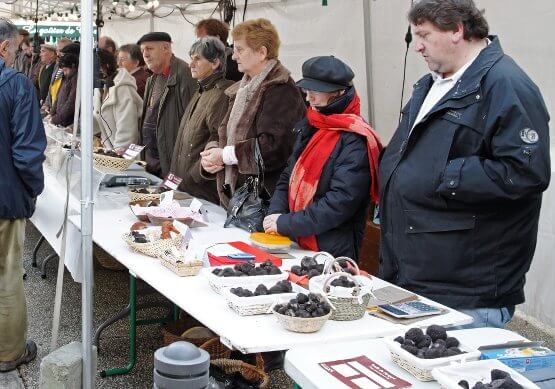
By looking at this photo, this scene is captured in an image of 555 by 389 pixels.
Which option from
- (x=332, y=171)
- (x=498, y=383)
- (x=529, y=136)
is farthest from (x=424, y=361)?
(x=332, y=171)

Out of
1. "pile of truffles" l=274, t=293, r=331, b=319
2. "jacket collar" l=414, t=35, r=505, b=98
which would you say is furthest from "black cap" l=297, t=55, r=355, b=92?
"pile of truffles" l=274, t=293, r=331, b=319

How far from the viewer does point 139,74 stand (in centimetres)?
654

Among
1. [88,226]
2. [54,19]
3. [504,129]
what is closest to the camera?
[504,129]

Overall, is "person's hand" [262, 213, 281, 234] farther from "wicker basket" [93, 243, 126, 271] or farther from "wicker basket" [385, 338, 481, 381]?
"wicker basket" [93, 243, 126, 271]

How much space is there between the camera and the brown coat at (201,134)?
3.95 metres

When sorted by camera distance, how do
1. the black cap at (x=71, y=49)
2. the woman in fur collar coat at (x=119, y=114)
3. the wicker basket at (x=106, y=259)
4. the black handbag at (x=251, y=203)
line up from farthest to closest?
the black cap at (x=71, y=49) → the woman in fur collar coat at (x=119, y=114) → the wicker basket at (x=106, y=259) → the black handbag at (x=251, y=203)

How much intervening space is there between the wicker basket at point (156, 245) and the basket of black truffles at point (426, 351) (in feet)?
3.96

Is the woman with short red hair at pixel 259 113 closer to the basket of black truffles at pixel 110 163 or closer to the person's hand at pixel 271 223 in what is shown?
the person's hand at pixel 271 223

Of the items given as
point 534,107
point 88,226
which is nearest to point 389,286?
point 534,107

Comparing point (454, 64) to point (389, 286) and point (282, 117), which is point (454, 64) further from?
point (282, 117)

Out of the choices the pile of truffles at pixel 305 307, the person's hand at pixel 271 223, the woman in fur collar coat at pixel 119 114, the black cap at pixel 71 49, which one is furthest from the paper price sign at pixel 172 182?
the black cap at pixel 71 49

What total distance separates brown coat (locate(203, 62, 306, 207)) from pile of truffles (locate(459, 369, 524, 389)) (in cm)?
194

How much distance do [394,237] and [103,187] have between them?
2.27 meters

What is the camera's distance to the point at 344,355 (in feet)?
5.87
